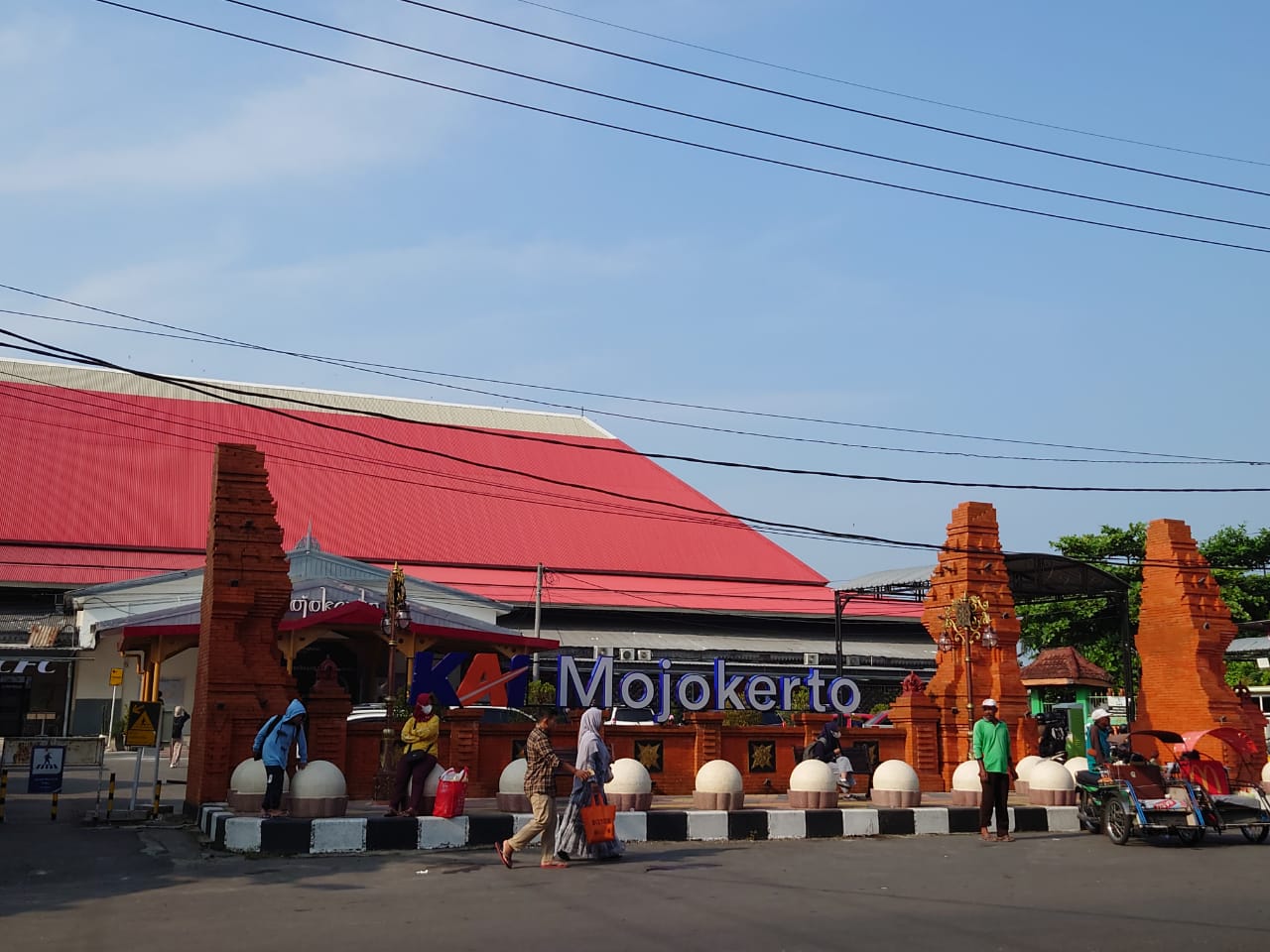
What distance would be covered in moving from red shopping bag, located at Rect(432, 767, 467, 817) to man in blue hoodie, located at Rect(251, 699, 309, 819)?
1648 mm

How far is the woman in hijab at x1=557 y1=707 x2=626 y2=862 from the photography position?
38.3 feet

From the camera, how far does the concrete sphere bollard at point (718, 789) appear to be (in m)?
14.9

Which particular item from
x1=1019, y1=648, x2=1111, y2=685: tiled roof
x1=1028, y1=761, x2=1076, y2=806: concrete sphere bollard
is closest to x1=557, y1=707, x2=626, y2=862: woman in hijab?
x1=1028, y1=761, x2=1076, y2=806: concrete sphere bollard

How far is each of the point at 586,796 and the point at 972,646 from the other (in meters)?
11.3

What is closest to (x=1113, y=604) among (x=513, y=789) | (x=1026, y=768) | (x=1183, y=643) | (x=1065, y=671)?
(x=1065, y=671)

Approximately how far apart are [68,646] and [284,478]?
950 cm

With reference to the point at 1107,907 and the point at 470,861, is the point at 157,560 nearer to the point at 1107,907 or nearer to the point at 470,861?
the point at 470,861

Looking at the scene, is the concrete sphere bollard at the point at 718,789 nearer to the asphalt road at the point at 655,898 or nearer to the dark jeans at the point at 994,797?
the asphalt road at the point at 655,898

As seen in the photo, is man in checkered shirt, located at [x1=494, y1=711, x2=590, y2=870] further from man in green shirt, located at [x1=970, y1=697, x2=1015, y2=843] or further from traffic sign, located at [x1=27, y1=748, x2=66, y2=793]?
traffic sign, located at [x1=27, y1=748, x2=66, y2=793]

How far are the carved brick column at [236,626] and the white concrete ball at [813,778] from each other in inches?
252

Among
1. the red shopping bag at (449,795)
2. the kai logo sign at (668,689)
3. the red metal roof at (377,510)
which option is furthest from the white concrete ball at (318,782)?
the red metal roof at (377,510)

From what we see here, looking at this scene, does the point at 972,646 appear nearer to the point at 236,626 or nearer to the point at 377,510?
the point at 236,626

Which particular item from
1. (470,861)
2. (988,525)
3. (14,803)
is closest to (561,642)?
(988,525)

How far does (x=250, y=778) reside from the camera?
1385 centimetres
